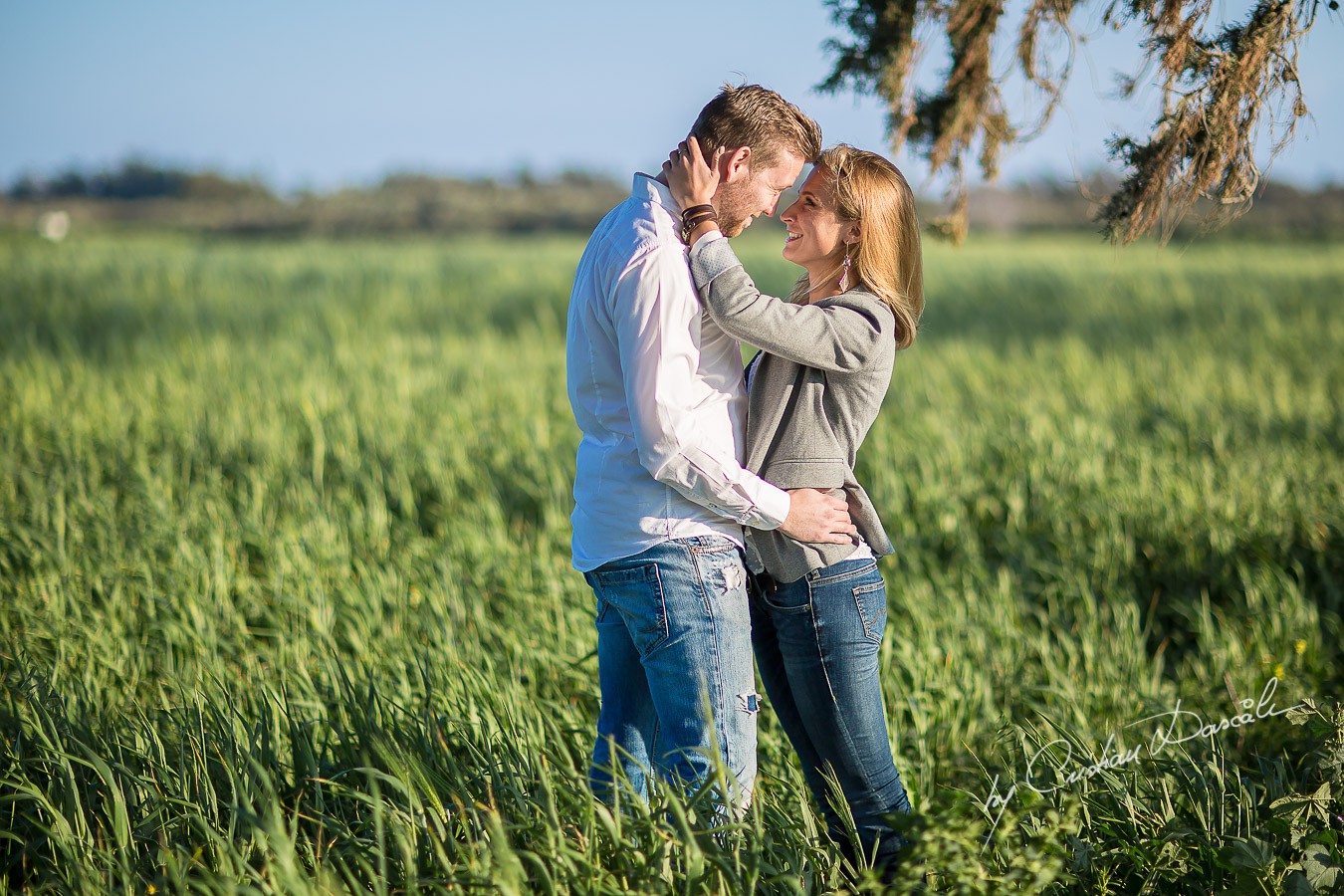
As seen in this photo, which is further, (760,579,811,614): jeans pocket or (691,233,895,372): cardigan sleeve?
(760,579,811,614): jeans pocket

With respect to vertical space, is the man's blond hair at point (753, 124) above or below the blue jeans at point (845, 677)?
above

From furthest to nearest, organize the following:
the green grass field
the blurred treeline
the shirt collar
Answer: the blurred treeline
the green grass field
the shirt collar

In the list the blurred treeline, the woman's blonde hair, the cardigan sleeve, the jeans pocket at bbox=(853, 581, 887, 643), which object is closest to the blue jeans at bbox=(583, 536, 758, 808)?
the jeans pocket at bbox=(853, 581, 887, 643)

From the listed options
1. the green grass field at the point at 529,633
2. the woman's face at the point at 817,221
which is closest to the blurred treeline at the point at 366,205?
the green grass field at the point at 529,633

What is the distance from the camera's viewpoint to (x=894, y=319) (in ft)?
6.57


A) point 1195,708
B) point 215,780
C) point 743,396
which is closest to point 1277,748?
point 1195,708

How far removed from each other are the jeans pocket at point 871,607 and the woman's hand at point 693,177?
0.84 m

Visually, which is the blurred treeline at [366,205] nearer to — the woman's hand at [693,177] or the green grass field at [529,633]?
the green grass field at [529,633]

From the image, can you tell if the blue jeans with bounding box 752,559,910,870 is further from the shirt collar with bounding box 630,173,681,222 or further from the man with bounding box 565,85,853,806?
the shirt collar with bounding box 630,173,681,222

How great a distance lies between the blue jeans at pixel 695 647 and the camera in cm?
183

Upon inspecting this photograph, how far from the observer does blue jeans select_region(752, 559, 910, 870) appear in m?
1.93

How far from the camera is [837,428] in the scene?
2012 millimetres

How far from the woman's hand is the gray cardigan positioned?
113mm

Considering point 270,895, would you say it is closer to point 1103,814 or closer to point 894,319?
point 894,319
